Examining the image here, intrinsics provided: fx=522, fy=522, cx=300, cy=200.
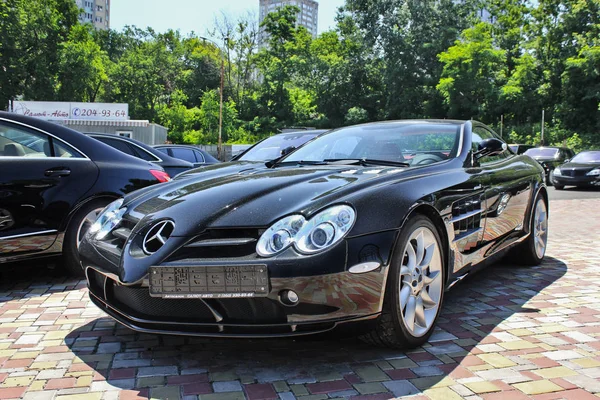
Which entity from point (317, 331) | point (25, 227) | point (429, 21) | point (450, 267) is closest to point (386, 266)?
point (317, 331)

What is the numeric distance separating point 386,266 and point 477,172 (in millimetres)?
1591

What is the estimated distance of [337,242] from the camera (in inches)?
93.0

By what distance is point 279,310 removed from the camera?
7.74ft

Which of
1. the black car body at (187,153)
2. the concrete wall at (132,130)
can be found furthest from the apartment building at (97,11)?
the black car body at (187,153)

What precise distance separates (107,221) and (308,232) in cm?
140

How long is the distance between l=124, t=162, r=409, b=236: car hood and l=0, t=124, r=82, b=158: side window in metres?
1.39

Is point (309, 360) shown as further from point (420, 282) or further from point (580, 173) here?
point (580, 173)

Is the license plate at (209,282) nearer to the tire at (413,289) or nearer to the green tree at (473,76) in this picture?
the tire at (413,289)

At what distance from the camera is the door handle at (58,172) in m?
4.20

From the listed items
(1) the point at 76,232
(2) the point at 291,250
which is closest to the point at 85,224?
(1) the point at 76,232

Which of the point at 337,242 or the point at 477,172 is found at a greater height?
the point at 477,172

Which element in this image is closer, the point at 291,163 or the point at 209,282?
the point at 209,282

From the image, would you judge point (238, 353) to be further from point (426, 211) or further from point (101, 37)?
point (101, 37)

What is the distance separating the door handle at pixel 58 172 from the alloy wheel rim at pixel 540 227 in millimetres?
4201
